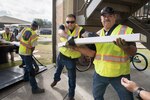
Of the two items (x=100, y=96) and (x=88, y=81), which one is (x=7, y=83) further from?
(x=100, y=96)

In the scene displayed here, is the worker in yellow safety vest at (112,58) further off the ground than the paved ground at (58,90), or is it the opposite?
the worker in yellow safety vest at (112,58)

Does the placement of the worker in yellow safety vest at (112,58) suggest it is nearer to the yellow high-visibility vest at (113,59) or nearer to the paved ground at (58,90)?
the yellow high-visibility vest at (113,59)

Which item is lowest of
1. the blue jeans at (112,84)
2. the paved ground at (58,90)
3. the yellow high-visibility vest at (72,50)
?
the paved ground at (58,90)

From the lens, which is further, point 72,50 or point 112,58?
point 72,50

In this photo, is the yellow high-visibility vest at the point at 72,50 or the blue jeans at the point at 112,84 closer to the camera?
the blue jeans at the point at 112,84

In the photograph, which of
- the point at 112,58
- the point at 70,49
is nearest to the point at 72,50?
the point at 70,49

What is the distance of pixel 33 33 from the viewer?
15.8ft

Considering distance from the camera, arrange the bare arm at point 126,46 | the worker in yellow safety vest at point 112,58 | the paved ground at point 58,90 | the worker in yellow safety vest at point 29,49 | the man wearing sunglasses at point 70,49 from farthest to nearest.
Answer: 1. the worker in yellow safety vest at point 29,49
2. the paved ground at point 58,90
3. the man wearing sunglasses at point 70,49
4. the worker in yellow safety vest at point 112,58
5. the bare arm at point 126,46

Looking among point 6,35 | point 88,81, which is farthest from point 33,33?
point 6,35

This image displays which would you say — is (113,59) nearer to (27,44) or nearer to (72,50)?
(72,50)

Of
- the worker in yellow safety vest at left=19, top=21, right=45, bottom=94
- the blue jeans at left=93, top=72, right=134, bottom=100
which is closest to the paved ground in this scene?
the worker in yellow safety vest at left=19, top=21, right=45, bottom=94

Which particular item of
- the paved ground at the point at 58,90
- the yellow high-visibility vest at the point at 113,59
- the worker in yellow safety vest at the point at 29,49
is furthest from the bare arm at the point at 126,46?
the worker in yellow safety vest at the point at 29,49

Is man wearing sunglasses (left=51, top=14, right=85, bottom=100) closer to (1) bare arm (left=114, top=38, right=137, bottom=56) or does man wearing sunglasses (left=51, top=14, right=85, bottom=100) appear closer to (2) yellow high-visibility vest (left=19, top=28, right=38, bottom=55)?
(2) yellow high-visibility vest (left=19, top=28, right=38, bottom=55)

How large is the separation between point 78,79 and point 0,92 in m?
2.14
